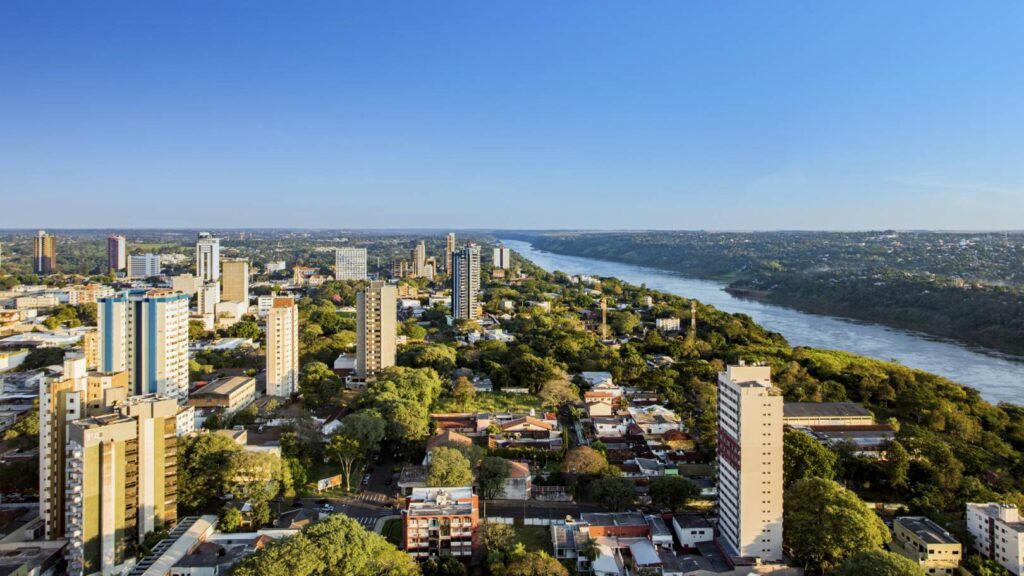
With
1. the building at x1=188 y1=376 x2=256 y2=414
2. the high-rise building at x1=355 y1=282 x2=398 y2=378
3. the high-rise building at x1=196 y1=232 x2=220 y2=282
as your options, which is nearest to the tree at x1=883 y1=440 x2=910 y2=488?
the high-rise building at x1=355 y1=282 x2=398 y2=378

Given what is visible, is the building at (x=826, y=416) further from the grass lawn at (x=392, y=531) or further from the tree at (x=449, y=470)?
the grass lawn at (x=392, y=531)

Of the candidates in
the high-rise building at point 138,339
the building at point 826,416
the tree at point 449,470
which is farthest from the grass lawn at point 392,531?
the building at point 826,416

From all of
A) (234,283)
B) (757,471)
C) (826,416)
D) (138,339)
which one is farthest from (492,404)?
(234,283)

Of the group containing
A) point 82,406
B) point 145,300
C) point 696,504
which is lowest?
point 696,504

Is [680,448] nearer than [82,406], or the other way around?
[82,406]

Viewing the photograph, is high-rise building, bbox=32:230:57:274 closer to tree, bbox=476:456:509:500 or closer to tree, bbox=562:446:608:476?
tree, bbox=476:456:509:500

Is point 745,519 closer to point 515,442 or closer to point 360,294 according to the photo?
point 515,442

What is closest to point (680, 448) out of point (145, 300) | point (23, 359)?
point (145, 300)

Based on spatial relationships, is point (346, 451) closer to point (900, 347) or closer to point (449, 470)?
point (449, 470)
